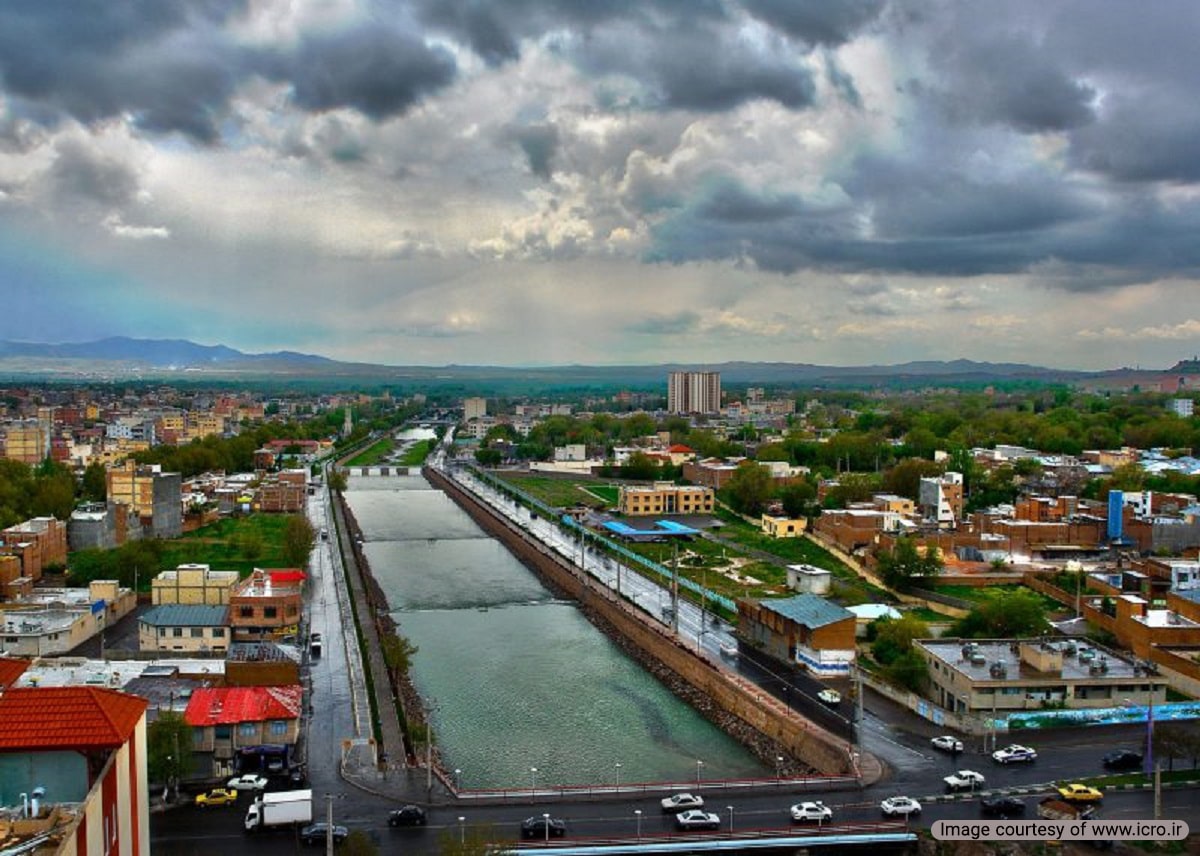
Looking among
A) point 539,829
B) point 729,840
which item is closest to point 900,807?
point 729,840

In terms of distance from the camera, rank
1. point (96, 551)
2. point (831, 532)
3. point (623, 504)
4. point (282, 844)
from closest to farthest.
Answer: point (282, 844), point (96, 551), point (831, 532), point (623, 504)

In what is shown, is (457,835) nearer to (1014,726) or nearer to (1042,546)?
(1014,726)

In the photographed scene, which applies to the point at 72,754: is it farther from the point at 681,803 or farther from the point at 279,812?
the point at 681,803

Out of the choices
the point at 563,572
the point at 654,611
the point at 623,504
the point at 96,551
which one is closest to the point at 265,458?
the point at 623,504

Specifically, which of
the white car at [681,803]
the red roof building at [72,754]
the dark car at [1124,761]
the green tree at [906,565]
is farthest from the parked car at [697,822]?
the green tree at [906,565]

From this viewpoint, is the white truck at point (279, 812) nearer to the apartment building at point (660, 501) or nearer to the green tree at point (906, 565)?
the green tree at point (906, 565)

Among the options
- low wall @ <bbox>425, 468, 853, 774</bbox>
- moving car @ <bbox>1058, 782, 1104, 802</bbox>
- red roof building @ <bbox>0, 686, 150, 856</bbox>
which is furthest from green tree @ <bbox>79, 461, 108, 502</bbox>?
moving car @ <bbox>1058, 782, 1104, 802</bbox>

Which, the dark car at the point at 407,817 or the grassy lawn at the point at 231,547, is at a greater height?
the dark car at the point at 407,817
